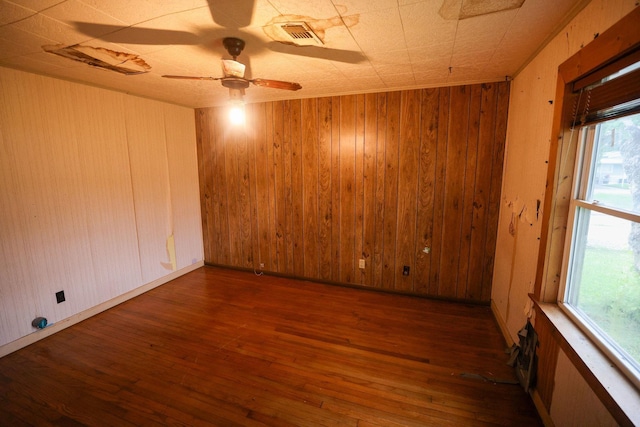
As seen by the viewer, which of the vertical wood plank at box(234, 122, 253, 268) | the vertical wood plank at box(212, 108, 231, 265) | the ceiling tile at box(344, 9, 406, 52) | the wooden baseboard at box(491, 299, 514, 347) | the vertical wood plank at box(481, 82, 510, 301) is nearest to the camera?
the ceiling tile at box(344, 9, 406, 52)

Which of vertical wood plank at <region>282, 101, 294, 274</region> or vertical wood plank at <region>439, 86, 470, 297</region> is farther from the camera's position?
vertical wood plank at <region>282, 101, 294, 274</region>

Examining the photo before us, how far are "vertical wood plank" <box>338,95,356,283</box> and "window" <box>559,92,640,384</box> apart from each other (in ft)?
6.90

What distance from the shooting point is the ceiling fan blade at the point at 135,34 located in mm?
1650

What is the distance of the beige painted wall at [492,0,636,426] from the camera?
4.29 ft

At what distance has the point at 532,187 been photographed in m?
2.00

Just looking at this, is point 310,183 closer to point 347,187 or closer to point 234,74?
point 347,187

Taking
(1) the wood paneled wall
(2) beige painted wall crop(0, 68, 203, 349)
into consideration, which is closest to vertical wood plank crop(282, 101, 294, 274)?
(1) the wood paneled wall

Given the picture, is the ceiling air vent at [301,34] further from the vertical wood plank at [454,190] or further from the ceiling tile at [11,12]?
the vertical wood plank at [454,190]

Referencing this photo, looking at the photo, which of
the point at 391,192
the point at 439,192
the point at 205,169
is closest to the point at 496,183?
the point at 439,192

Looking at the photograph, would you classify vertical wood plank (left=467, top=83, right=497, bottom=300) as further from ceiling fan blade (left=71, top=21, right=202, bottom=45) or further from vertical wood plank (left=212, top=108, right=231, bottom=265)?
vertical wood plank (left=212, top=108, right=231, bottom=265)

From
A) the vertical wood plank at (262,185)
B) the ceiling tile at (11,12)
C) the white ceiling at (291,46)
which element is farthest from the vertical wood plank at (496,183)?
the ceiling tile at (11,12)

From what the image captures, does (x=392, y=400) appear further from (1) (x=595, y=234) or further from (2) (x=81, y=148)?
(2) (x=81, y=148)

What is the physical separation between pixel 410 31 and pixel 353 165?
1718 millimetres

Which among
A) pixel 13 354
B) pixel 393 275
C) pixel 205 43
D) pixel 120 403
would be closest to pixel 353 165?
pixel 393 275
